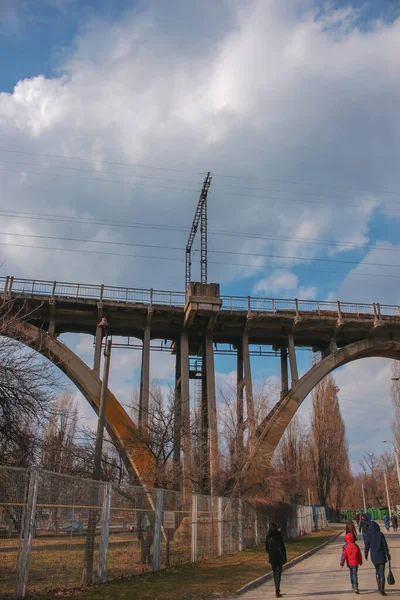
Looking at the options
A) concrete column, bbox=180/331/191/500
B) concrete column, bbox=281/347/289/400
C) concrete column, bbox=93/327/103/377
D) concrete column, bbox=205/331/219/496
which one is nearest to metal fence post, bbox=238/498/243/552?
concrete column, bbox=180/331/191/500

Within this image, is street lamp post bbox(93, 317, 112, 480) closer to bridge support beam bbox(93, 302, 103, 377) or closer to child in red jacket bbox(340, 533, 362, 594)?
child in red jacket bbox(340, 533, 362, 594)

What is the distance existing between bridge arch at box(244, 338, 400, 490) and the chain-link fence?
10.1 m

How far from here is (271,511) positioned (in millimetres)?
27375

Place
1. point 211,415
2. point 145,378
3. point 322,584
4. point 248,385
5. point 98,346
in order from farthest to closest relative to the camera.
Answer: point 248,385
point 98,346
point 145,378
point 211,415
point 322,584

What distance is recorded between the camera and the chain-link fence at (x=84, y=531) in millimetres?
8719

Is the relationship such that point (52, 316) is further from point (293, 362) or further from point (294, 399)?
point (294, 399)

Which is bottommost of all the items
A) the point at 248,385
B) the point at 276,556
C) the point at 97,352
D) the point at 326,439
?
the point at 276,556

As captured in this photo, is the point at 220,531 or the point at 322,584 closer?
the point at 322,584

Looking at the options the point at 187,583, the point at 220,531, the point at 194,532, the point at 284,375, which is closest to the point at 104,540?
the point at 187,583

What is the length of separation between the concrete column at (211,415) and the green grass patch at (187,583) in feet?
32.2

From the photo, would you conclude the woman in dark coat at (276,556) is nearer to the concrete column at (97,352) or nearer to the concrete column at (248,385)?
the concrete column at (248,385)

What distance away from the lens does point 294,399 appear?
33.8 metres

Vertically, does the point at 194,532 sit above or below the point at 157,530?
below

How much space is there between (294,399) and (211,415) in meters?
6.67
